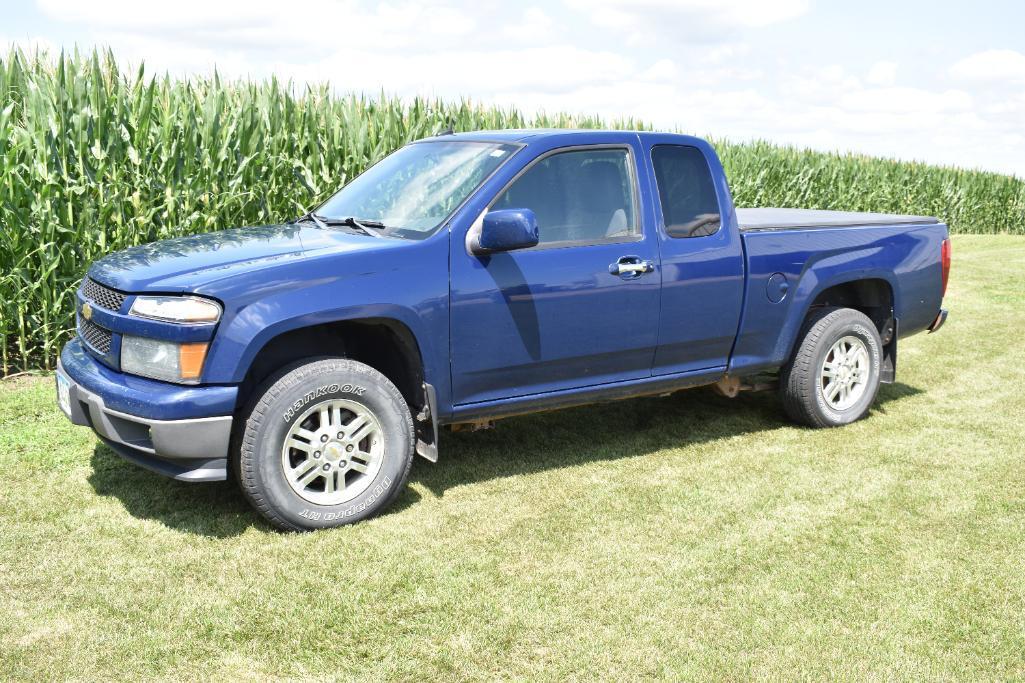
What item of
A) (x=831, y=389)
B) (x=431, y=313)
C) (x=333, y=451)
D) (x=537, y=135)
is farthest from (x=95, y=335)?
(x=831, y=389)

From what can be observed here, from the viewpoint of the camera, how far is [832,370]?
6496 mm

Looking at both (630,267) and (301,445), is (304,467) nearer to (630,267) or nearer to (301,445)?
(301,445)

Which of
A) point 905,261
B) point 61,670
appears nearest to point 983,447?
point 905,261

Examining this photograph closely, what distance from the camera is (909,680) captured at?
3.36 meters

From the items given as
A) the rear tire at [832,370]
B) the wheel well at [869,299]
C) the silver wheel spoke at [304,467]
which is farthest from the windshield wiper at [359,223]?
the wheel well at [869,299]

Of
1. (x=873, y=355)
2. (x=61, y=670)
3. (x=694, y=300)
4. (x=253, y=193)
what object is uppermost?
(x=253, y=193)

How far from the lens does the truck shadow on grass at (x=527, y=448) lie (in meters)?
4.86

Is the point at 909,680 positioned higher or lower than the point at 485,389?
lower

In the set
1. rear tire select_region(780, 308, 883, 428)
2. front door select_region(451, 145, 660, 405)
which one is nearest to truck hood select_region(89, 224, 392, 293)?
front door select_region(451, 145, 660, 405)

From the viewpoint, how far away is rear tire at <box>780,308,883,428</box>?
Answer: 6.32m

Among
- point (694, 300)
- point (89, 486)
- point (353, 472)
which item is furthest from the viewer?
point (694, 300)

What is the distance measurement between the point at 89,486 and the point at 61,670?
2.00 metres

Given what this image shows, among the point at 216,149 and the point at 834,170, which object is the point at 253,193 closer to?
the point at 216,149

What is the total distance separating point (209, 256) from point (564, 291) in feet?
6.08
